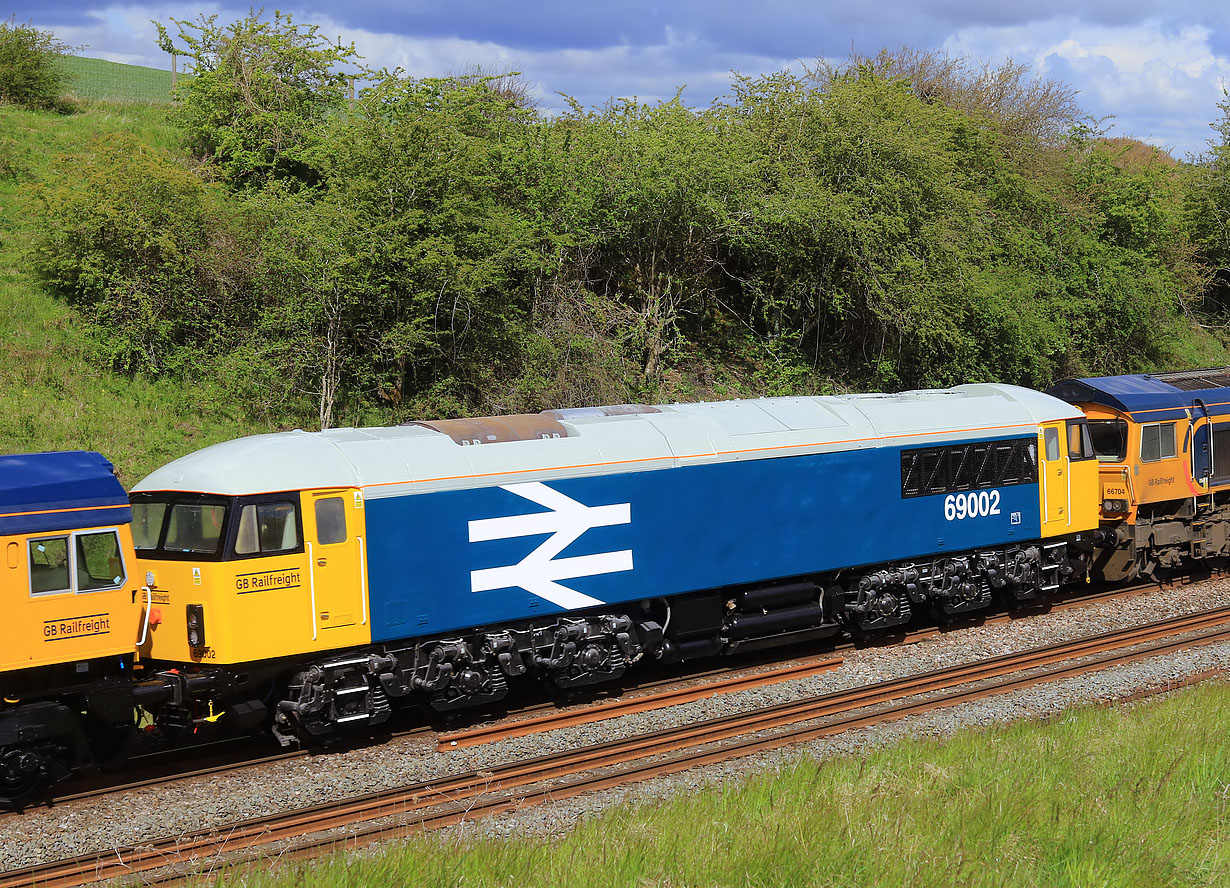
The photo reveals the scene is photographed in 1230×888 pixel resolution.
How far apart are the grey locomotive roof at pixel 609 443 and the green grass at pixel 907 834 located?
467cm

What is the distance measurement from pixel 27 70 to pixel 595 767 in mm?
34717

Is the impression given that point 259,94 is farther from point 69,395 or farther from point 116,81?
point 116,81

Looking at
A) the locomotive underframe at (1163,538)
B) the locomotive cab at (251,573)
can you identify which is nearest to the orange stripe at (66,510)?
the locomotive cab at (251,573)

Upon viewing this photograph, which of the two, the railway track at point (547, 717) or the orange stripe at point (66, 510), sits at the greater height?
the orange stripe at point (66, 510)

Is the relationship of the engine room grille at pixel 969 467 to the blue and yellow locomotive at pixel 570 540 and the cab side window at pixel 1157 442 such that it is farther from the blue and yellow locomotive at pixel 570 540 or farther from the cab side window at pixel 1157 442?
the cab side window at pixel 1157 442

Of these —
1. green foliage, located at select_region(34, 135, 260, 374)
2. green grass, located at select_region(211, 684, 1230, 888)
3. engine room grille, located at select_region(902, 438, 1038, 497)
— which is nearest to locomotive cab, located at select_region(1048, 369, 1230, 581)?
engine room grille, located at select_region(902, 438, 1038, 497)

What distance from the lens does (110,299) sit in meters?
25.2

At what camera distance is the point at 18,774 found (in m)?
10.6

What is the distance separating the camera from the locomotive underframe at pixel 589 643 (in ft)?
40.4

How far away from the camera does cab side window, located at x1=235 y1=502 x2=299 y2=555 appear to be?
470 inches

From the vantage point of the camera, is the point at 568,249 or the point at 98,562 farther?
the point at 568,249

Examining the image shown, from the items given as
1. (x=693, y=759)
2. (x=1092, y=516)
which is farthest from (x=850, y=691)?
(x=1092, y=516)

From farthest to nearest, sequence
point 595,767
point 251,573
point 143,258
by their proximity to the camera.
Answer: point 143,258 < point 595,767 < point 251,573

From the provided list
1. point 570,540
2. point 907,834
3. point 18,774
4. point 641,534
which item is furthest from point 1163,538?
point 18,774
